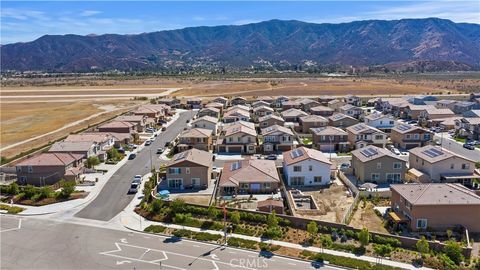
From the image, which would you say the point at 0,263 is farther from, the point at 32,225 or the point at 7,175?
the point at 7,175

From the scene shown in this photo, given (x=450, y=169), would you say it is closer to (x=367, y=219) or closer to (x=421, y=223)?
(x=421, y=223)

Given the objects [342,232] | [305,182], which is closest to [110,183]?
[305,182]

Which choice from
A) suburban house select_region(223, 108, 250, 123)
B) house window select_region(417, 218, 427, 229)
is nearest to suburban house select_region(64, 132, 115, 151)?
suburban house select_region(223, 108, 250, 123)

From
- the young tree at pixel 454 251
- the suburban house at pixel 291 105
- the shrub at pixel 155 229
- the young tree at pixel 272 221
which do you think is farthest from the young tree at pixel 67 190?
the suburban house at pixel 291 105

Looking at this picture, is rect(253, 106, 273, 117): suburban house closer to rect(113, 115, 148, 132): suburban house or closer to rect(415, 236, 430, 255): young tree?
rect(113, 115, 148, 132): suburban house

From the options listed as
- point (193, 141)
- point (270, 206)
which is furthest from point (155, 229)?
point (193, 141)

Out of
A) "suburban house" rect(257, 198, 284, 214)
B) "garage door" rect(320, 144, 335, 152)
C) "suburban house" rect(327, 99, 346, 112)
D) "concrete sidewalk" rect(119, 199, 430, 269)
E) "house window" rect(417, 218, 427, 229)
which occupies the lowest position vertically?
"concrete sidewalk" rect(119, 199, 430, 269)

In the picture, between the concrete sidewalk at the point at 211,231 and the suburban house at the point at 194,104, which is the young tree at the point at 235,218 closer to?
the concrete sidewalk at the point at 211,231
